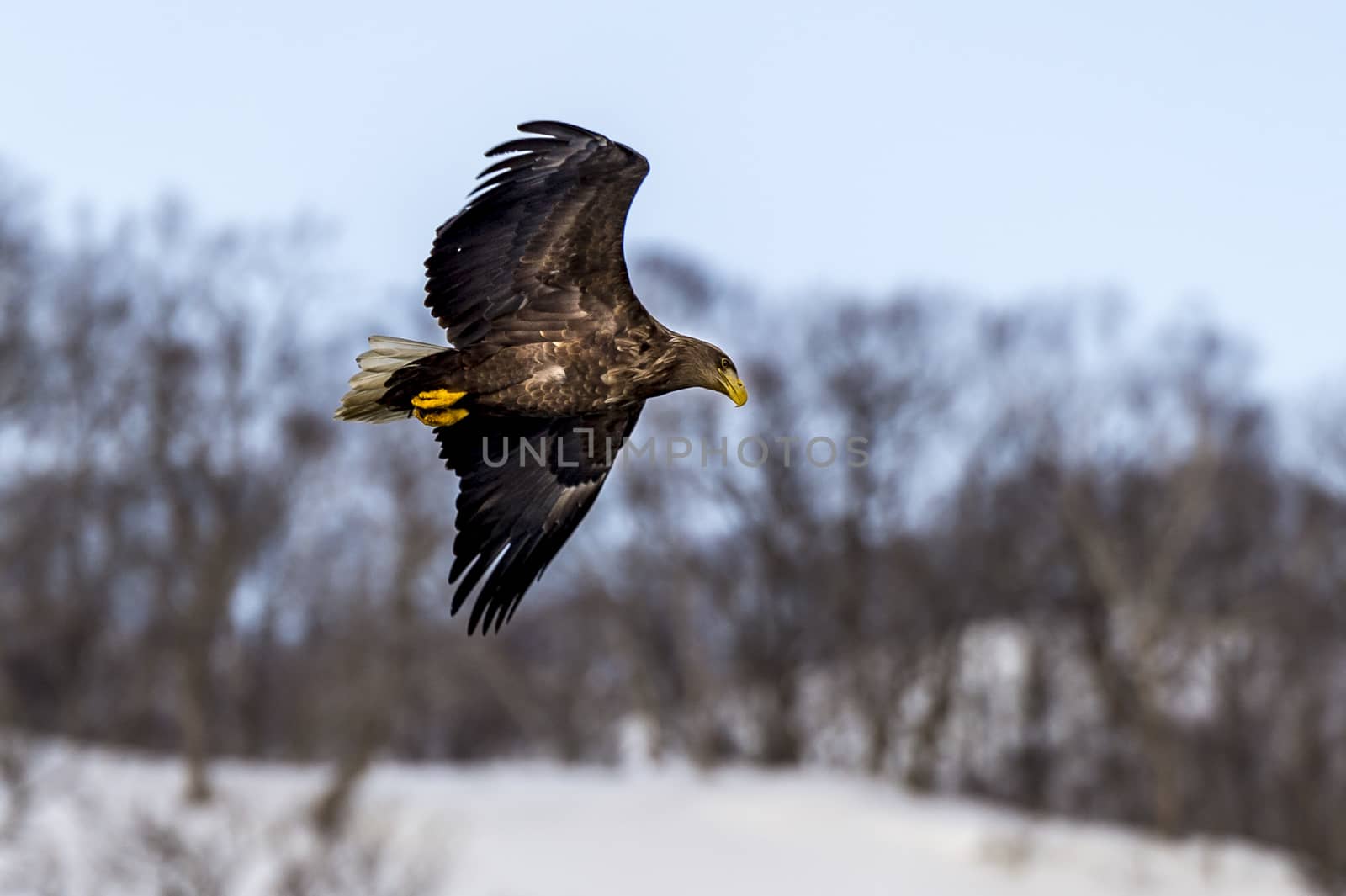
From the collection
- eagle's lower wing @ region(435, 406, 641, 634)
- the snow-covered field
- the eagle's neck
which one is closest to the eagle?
the eagle's neck

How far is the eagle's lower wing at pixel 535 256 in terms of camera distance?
21.9 ft

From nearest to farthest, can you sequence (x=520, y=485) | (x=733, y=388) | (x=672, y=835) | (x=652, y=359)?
(x=733, y=388)
(x=652, y=359)
(x=520, y=485)
(x=672, y=835)

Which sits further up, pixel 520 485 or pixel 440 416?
pixel 440 416

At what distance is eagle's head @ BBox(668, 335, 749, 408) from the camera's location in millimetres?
6707

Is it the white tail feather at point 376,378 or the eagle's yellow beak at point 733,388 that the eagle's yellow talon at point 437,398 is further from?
the eagle's yellow beak at point 733,388

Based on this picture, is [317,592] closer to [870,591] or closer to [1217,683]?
[870,591]

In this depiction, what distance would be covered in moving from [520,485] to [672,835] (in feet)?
70.4

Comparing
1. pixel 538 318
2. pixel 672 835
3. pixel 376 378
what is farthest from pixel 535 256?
pixel 672 835

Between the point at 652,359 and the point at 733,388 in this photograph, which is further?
the point at 652,359

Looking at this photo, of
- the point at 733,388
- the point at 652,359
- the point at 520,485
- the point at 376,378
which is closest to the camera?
the point at 733,388

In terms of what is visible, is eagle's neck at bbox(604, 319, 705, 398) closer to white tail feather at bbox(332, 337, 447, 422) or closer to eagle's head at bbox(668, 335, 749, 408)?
eagle's head at bbox(668, 335, 749, 408)

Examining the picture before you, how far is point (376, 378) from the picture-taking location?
22.8ft

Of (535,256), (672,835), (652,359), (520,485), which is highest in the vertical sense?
(535,256)

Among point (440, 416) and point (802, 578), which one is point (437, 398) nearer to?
point (440, 416)
